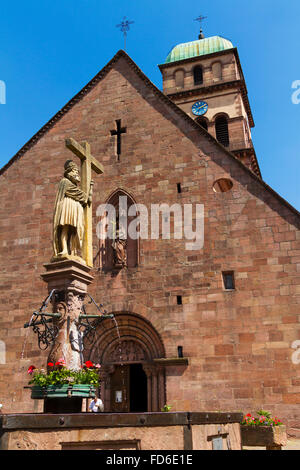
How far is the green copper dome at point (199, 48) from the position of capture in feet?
102

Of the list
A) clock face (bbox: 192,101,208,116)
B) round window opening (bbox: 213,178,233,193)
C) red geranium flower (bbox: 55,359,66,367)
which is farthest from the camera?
clock face (bbox: 192,101,208,116)

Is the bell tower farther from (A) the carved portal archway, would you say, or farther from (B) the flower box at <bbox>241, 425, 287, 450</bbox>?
(B) the flower box at <bbox>241, 425, 287, 450</bbox>

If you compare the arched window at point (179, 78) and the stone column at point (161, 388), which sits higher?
the arched window at point (179, 78)

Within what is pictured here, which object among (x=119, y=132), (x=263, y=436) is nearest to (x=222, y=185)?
(x=119, y=132)

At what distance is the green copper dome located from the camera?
3105 centimetres

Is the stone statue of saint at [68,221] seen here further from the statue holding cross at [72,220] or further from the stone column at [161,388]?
the stone column at [161,388]

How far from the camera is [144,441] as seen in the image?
4.89 m

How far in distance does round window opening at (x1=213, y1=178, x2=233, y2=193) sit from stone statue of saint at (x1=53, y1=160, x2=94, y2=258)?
6.66 metres

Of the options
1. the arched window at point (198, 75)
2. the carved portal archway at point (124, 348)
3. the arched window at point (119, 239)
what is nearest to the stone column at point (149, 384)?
the carved portal archway at point (124, 348)

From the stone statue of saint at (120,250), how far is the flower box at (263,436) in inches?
276

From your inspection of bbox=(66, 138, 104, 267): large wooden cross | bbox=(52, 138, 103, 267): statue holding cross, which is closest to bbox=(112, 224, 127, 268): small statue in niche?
bbox=(66, 138, 104, 267): large wooden cross

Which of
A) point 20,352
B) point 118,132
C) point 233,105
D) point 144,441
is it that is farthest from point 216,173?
point 233,105
